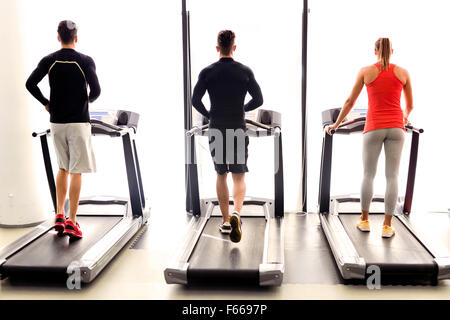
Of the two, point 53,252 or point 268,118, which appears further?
point 268,118

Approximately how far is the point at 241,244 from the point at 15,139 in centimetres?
257

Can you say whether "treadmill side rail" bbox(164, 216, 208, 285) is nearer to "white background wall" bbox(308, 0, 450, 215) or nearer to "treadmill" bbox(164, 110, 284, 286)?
"treadmill" bbox(164, 110, 284, 286)

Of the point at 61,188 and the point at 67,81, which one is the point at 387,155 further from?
the point at 61,188

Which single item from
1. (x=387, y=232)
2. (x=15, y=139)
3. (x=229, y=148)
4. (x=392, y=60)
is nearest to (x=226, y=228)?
(x=229, y=148)

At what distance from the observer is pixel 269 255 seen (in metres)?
2.95

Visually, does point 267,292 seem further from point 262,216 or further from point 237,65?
point 237,65

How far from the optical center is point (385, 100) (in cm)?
305

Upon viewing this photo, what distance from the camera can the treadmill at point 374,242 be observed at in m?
2.79

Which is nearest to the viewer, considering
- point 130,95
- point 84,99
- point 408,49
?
point 84,99

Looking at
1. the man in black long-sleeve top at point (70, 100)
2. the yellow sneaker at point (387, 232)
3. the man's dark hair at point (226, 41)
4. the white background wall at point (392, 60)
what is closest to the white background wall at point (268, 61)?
the white background wall at point (392, 60)

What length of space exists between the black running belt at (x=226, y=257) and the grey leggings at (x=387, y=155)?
1.04 m

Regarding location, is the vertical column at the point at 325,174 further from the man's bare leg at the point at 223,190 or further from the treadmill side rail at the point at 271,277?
the treadmill side rail at the point at 271,277
